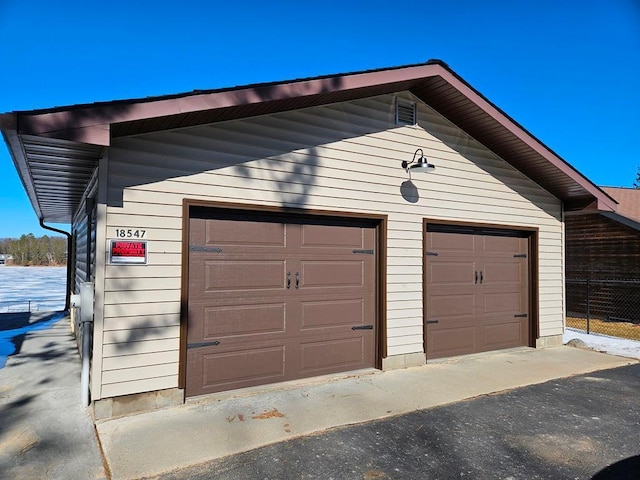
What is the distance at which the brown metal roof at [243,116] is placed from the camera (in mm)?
3225

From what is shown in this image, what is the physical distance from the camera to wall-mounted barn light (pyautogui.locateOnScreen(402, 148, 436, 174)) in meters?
5.17

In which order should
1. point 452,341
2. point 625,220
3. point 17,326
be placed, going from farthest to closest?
point 625,220, point 17,326, point 452,341

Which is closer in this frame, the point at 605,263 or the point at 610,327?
the point at 610,327

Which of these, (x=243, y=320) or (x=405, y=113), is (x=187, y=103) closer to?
(x=243, y=320)

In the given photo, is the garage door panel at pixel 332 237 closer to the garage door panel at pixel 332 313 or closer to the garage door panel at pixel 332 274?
the garage door panel at pixel 332 274

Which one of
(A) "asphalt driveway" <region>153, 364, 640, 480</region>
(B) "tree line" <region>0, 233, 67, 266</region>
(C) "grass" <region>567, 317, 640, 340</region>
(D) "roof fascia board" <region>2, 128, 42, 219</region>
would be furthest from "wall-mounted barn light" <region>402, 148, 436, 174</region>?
(B) "tree line" <region>0, 233, 67, 266</region>

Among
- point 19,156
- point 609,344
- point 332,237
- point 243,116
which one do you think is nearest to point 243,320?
point 332,237

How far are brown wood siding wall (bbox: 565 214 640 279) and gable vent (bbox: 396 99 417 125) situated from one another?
30.3 feet

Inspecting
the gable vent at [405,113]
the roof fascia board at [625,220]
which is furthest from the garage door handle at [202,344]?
the roof fascia board at [625,220]

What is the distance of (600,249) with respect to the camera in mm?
11859

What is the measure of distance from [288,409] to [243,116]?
10.4 ft

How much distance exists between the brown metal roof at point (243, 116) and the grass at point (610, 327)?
3600mm

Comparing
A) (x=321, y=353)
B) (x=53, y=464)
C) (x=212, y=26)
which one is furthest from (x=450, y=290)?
(x=212, y=26)

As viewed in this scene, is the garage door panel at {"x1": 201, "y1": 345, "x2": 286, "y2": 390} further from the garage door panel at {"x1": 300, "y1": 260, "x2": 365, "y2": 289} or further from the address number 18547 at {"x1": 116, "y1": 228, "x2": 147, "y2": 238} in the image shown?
the address number 18547 at {"x1": 116, "y1": 228, "x2": 147, "y2": 238}
